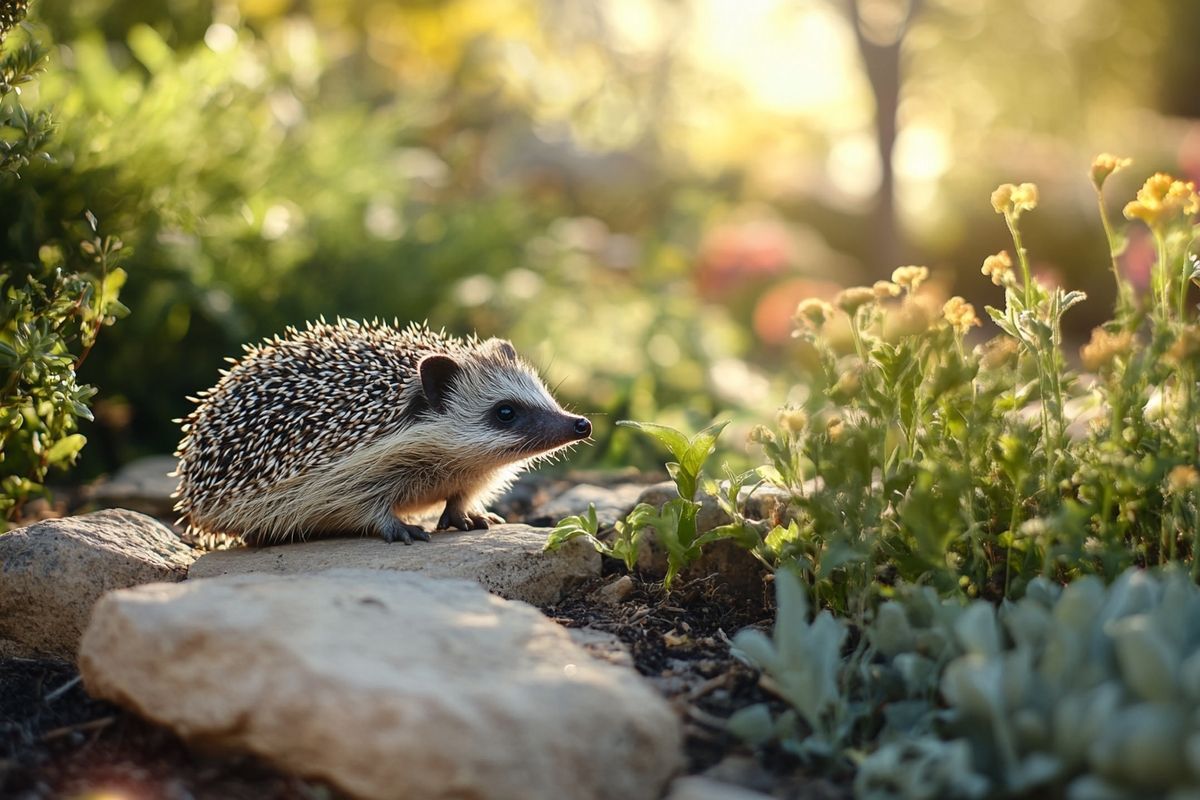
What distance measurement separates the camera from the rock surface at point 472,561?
4.67 meters

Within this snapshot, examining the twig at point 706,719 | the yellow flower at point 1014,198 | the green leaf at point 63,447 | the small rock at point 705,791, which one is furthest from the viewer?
the green leaf at point 63,447

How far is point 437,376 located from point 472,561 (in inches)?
42.8

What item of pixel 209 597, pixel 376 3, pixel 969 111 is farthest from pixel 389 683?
pixel 969 111

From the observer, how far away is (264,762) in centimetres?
333

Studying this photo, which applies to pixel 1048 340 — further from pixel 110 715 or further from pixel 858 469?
pixel 110 715

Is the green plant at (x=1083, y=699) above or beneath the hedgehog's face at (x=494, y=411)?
beneath

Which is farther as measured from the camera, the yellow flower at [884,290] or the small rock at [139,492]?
the small rock at [139,492]

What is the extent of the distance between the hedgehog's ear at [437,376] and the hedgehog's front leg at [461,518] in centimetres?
51

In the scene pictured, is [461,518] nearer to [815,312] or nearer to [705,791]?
[815,312]

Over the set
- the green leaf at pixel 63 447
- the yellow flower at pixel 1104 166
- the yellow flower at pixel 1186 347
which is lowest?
the green leaf at pixel 63 447

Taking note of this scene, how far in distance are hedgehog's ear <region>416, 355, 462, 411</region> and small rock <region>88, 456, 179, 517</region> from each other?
197 centimetres

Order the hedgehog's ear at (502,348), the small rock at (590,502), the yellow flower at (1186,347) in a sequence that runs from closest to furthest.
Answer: the yellow flower at (1186,347)
the small rock at (590,502)
the hedgehog's ear at (502,348)

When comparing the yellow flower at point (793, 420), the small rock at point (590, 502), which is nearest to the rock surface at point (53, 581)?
the small rock at point (590, 502)

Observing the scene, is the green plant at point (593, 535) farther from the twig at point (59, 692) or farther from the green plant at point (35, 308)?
the green plant at point (35, 308)
